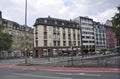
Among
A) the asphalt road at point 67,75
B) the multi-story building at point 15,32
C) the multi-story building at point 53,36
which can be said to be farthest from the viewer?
the multi-story building at point 15,32

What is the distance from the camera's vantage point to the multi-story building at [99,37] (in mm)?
130675

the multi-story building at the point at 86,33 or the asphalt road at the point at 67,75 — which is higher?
the multi-story building at the point at 86,33

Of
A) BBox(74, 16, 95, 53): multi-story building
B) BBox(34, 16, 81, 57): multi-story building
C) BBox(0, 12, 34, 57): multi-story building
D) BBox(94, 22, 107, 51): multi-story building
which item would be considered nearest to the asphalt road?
BBox(34, 16, 81, 57): multi-story building

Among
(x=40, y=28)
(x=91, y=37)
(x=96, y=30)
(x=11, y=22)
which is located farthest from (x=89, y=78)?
(x=96, y=30)

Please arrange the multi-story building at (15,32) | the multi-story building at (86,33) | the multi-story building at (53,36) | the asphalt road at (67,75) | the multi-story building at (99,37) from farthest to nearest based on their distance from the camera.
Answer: the multi-story building at (99,37) → the multi-story building at (86,33) → the multi-story building at (15,32) → the multi-story building at (53,36) → the asphalt road at (67,75)

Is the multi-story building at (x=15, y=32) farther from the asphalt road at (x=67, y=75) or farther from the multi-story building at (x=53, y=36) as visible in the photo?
the asphalt road at (x=67, y=75)

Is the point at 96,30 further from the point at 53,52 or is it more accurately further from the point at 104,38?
the point at 53,52

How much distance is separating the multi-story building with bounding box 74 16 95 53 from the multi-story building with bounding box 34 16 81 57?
11100 mm

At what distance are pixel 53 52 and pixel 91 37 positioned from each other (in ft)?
130

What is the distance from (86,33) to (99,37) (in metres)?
17.2

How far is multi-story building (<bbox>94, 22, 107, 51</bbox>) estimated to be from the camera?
130675 mm

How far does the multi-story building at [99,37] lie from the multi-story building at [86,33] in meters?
4.68

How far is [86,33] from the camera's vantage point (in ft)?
393

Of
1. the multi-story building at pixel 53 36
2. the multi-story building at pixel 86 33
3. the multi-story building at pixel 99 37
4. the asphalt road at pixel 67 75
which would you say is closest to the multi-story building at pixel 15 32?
the multi-story building at pixel 53 36
